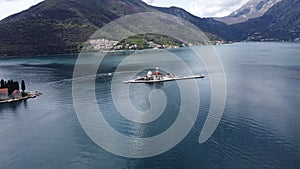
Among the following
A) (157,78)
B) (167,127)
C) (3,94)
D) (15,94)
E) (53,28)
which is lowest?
(167,127)

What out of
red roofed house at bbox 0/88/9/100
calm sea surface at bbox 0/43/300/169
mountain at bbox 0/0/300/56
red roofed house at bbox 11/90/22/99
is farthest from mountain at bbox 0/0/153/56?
calm sea surface at bbox 0/43/300/169

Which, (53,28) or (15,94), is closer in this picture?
(15,94)

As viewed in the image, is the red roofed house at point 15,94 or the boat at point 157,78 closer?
the red roofed house at point 15,94

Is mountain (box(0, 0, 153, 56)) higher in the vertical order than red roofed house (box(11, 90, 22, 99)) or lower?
higher

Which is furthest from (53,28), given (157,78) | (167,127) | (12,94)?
(167,127)

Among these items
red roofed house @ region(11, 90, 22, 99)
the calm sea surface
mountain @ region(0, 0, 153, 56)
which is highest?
mountain @ region(0, 0, 153, 56)

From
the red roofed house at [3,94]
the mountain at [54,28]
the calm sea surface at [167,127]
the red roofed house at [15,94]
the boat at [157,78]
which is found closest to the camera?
the calm sea surface at [167,127]

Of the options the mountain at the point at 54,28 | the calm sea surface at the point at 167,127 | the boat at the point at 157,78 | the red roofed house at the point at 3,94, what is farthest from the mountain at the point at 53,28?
the calm sea surface at the point at 167,127

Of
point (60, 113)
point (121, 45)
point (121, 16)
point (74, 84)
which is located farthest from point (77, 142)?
point (121, 16)

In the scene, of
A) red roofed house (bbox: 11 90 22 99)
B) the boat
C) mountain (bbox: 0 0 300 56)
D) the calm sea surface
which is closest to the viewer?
the calm sea surface

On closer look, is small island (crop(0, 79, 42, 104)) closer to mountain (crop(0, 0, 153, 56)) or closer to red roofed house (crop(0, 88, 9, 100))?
red roofed house (crop(0, 88, 9, 100))

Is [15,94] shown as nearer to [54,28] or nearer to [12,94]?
[12,94]

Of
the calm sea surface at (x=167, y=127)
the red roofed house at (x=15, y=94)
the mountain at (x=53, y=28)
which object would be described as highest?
the mountain at (x=53, y=28)

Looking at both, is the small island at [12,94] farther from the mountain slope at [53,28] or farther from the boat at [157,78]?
the mountain slope at [53,28]
